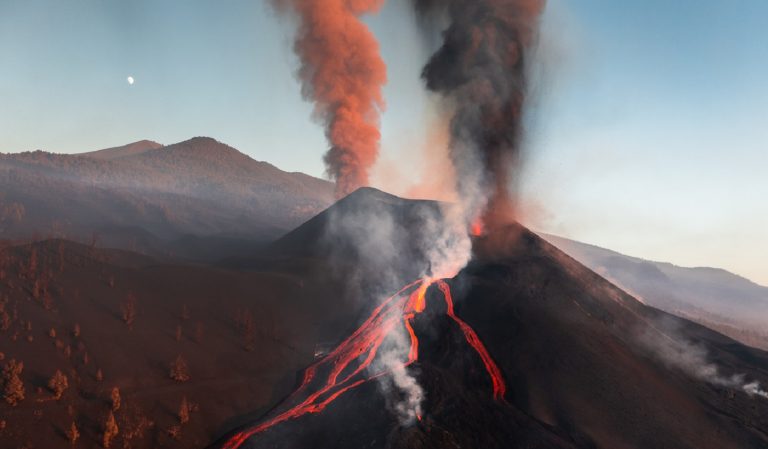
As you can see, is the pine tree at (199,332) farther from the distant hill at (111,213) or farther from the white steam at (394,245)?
the distant hill at (111,213)

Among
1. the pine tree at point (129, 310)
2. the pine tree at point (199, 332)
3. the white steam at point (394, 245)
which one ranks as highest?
the white steam at point (394, 245)

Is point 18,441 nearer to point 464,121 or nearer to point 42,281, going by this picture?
point 42,281

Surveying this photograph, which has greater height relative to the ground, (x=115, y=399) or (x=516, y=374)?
(x=516, y=374)

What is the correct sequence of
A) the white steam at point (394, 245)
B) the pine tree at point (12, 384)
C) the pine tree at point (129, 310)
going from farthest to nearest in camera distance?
the white steam at point (394, 245) → the pine tree at point (129, 310) → the pine tree at point (12, 384)

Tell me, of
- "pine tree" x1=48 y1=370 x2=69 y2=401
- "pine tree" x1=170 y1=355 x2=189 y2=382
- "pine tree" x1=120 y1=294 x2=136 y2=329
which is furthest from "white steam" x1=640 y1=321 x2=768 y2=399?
"pine tree" x1=120 y1=294 x2=136 y2=329

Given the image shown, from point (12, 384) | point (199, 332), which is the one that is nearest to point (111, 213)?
point (199, 332)

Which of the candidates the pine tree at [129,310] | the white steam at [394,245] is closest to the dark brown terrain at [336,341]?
the pine tree at [129,310]

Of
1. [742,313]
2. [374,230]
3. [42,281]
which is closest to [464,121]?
[374,230]

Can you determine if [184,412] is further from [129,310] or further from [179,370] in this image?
[129,310]
